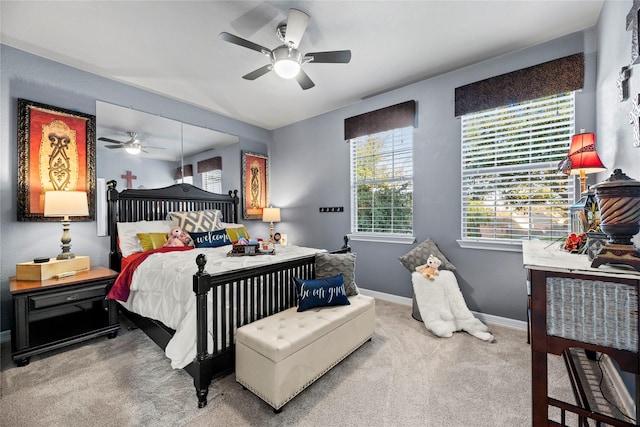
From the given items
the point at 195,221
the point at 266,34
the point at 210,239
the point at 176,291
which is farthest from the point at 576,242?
the point at 195,221

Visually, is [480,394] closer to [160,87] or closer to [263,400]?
[263,400]

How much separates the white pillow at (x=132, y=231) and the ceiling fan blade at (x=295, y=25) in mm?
2490

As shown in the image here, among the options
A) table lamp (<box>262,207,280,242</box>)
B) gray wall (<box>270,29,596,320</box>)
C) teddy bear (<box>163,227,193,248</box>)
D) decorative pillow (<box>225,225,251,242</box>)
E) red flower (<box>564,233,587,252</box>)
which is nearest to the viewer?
red flower (<box>564,233,587,252</box>)

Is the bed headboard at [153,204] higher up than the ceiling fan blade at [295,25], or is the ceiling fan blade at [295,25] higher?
the ceiling fan blade at [295,25]

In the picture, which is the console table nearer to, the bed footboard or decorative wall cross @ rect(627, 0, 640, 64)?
decorative wall cross @ rect(627, 0, 640, 64)

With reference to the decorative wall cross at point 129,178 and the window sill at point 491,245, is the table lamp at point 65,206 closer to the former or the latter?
the decorative wall cross at point 129,178

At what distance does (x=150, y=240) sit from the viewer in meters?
2.94

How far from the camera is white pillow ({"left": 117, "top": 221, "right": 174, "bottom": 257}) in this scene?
2.90m

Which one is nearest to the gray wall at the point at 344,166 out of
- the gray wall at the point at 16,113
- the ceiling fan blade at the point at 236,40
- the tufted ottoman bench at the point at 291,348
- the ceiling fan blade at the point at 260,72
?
the gray wall at the point at 16,113

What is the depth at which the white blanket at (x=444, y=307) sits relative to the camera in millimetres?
2582

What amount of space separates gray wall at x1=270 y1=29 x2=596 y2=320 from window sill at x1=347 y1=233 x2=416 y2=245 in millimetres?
62

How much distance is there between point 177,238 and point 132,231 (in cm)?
48

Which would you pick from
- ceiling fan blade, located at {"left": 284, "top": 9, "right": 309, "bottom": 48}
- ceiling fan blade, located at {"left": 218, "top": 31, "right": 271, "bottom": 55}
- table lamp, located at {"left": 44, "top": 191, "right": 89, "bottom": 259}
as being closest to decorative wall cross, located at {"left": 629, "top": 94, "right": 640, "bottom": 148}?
ceiling fan blade, located at {"left": 284, "top": 9, "right": 309, "bottom": 48}

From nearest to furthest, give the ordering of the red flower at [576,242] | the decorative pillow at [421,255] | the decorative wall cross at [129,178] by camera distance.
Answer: the red flower at [576,242] → the decorative pillow at [421,255] → the decorative wall cross at [129,178]
